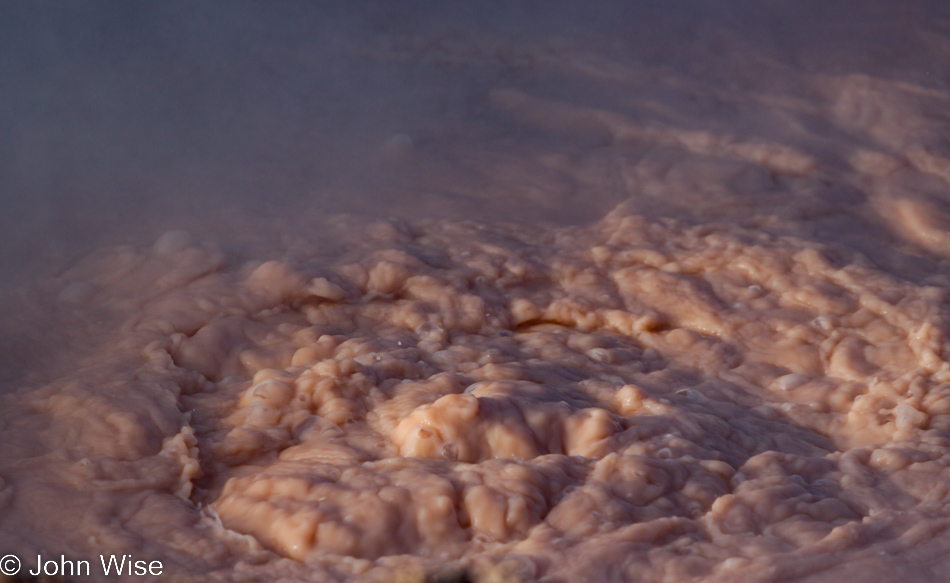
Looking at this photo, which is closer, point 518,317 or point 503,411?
point 503,411

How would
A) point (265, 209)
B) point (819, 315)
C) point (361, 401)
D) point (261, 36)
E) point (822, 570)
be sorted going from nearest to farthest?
point (822, 570)
point (361, 401)
point (819, 315)
point (265, 209)
point (261, 36)

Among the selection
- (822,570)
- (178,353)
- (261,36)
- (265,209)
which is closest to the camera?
(822,570)

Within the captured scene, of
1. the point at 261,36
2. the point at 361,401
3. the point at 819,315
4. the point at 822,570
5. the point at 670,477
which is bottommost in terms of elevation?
the point at 822,570

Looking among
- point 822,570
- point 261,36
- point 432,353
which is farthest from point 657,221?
point 261,36

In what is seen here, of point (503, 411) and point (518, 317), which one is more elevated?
point (518, 317)

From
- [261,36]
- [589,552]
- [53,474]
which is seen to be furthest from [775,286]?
[261,36]

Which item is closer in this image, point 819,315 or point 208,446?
point 208,446

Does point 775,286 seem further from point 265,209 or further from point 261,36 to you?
point 261,36

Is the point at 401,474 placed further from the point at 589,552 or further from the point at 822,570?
the point at 822,570

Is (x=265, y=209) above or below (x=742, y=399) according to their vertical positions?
above
